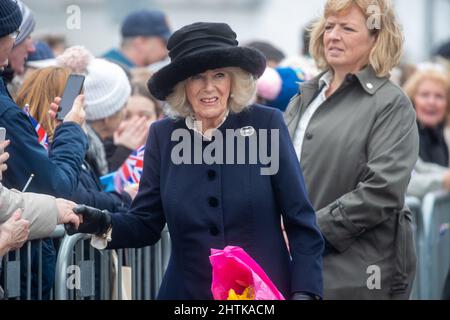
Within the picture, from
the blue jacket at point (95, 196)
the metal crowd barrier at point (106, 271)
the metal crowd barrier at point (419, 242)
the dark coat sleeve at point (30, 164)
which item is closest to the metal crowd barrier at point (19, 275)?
the metal crowd barrier at point (106, 271)

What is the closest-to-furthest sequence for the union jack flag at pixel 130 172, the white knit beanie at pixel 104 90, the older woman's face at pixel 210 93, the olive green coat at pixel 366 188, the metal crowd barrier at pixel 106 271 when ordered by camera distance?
the older woman's face at pixel 210 93
the metal crowd barrier at pixel 106 271
the olive green coat at pixel 366 188
the union jack flag at pixel 130 172
the white knit beanie at pixel 104 90

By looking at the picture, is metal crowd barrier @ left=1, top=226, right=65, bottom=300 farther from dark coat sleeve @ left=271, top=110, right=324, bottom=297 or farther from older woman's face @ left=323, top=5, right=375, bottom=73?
older woman's face @ left=323, top=5, right=375, bottom=73

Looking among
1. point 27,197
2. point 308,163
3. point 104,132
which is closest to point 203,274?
point 27,197

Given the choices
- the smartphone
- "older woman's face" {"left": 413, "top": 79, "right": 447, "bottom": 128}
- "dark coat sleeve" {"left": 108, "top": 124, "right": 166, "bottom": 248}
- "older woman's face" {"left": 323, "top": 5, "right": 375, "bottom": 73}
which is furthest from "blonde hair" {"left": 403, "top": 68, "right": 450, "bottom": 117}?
"dark coat sleeve" {"left": 108, "top": 124, "right": 166, "bottom": 248}

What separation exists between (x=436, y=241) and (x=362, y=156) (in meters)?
2.93

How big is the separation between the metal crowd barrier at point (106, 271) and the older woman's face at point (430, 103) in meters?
3.98

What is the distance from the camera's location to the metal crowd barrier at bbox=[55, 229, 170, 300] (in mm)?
5773

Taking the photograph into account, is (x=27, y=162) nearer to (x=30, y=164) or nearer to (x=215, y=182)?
(x=30, y=164)

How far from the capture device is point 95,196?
6188 mm

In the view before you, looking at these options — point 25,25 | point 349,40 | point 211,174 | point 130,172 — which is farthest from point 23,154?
point 349,40

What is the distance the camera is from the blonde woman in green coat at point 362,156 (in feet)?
20.1

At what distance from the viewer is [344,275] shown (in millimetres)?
6172

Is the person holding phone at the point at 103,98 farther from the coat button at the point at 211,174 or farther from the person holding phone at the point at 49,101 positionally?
the coat button at the point at 211,174

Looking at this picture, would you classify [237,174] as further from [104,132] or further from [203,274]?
[104,132]
